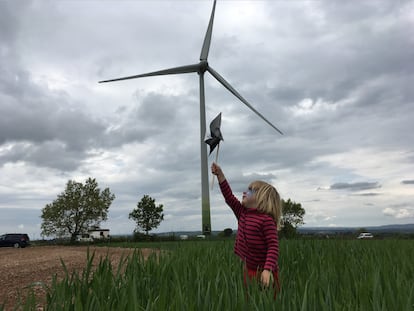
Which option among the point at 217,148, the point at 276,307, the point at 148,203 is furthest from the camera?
the point at 148,203

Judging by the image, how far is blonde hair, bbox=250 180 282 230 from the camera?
4852 millimetres

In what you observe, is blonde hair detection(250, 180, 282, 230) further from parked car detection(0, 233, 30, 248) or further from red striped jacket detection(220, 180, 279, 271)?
parked car detection(0, 233, 30, 248)

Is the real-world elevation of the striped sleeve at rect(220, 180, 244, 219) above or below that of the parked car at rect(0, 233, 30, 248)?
below

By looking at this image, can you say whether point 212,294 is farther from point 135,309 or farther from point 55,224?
point 55,224

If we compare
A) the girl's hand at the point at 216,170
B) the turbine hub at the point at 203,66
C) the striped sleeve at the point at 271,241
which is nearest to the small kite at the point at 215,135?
the girl's hand at the point at 216,170

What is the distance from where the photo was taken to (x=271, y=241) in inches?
184

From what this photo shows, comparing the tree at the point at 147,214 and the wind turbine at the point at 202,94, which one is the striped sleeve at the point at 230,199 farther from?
the tree at the point at 147,214

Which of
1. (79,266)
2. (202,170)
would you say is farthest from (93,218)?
(79,266)

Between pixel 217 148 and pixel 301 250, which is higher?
pixel 217 148

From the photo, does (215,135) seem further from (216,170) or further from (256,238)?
(256,238)

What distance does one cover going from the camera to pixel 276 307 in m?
2.74

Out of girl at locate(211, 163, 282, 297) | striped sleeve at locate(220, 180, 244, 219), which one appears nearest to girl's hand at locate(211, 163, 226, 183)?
girl at locate(211, 163, 282, 297)

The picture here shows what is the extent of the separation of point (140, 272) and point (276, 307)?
214cm

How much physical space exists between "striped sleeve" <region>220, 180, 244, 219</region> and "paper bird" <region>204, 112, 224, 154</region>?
0.62 m
